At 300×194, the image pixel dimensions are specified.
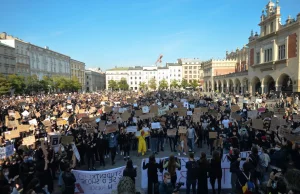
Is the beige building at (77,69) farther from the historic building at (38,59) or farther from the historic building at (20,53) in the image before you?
the historic building at (20,53)

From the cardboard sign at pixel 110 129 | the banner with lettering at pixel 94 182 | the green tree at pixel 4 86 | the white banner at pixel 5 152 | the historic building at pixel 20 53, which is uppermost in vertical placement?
the historic building at pixel 20 53

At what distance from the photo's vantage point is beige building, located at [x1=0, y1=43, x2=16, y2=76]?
194 feet

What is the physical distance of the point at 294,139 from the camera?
9.95 meters

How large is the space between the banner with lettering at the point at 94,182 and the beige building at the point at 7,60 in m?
61.3

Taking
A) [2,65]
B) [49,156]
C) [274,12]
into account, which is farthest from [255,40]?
[2,65]

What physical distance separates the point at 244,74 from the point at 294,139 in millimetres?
44397

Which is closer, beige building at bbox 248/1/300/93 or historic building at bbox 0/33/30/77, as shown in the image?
beige building at bbox 248/1/300/93

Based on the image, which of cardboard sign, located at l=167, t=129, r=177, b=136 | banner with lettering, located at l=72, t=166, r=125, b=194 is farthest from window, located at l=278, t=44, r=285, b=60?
banner with lettering, located at l=72, t=166, r=125, b=194

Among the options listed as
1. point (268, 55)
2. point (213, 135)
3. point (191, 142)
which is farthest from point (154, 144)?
Result: point (268, 55)

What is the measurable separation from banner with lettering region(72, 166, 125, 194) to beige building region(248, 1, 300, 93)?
114ft

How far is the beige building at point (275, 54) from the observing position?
34.6 m

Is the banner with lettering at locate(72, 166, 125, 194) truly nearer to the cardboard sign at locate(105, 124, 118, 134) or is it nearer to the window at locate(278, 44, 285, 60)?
the cardboard sign at locate(105, 124, 118, 134)

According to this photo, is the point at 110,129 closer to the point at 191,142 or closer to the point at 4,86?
the point at 191,142

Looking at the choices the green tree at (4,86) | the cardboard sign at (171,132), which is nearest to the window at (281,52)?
the cardboard sign at (171,132)
